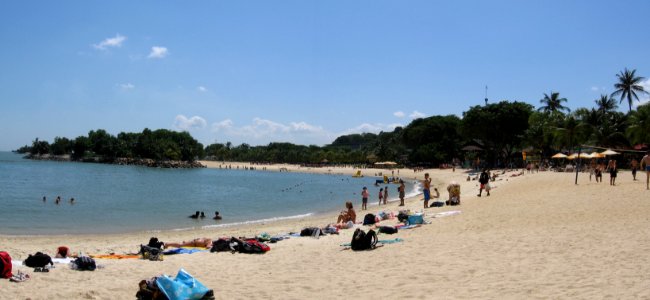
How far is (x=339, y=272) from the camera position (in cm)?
906

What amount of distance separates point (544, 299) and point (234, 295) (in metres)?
4.51

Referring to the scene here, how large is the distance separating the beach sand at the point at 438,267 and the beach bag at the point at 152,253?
31cm

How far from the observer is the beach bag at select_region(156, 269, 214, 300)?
22.4 feet

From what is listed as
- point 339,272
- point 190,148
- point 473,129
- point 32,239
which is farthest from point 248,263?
point 190,148

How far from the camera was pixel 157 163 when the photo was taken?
133875mm

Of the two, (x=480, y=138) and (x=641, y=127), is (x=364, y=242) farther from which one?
(x=480, y=138)


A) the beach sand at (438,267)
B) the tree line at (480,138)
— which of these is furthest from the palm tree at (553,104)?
the beach sand at (438,267)

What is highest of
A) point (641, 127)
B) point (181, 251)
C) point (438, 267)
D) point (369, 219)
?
point (641, 127)

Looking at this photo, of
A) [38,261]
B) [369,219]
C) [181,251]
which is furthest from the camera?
[369,219]

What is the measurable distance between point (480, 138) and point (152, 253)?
67000 millimetres

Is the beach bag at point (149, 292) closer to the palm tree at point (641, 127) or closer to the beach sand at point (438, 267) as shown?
the beach sand at point (438, 267)

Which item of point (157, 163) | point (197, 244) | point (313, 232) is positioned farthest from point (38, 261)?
point (157, 163)

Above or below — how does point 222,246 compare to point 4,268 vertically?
below

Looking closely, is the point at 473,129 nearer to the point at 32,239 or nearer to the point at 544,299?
the point at 32,239
